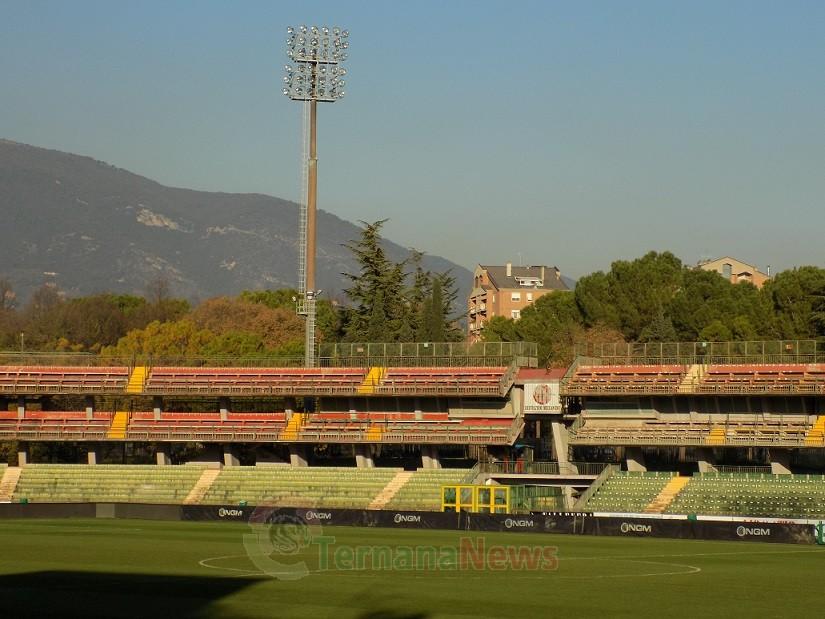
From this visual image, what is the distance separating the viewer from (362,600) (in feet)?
107

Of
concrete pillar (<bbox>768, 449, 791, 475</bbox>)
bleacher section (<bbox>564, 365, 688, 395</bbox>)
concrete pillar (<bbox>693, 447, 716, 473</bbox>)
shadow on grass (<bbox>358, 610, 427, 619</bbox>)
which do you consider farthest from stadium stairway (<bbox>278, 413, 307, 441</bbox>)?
shadow on grass (<bbox>358, 610, 427, 619</bbox>)

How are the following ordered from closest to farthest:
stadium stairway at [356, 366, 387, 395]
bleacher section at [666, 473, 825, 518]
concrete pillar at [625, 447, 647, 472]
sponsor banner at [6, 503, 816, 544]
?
sponsor banner at [6, 503, 816, 544] < bleacher section at [666, 473, 825, 518] < concrete pillar at [625, 447, 647, 472] < stadium stairway at [356, 366, 387, 395]

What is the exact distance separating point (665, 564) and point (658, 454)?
2992 centimetres

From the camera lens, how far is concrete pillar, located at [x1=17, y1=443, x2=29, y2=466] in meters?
78.9

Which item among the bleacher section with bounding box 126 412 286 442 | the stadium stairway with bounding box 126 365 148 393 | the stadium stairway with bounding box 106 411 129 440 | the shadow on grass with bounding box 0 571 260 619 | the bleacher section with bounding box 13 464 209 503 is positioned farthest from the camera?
the stadium stairway with bounding box 126 365 148 393

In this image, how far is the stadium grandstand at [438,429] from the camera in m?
67.6

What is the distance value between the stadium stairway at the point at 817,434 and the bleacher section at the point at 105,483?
114ft

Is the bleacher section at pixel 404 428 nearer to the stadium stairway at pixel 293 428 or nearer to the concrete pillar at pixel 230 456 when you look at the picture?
the stadium stairway at pixel 293 428

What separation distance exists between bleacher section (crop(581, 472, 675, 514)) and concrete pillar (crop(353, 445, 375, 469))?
52.0 feet

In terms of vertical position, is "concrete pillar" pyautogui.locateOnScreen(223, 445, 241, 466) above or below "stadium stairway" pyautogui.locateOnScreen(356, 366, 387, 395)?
below

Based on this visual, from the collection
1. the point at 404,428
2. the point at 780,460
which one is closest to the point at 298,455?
the point at 404,428

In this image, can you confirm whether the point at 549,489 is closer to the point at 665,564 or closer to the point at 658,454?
the point at 658,454

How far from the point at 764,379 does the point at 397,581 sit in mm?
38866

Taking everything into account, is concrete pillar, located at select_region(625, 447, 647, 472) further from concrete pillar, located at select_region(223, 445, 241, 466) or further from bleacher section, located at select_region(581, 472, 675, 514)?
concrete pillar, located at select_region(223, 445, 241, 466)
